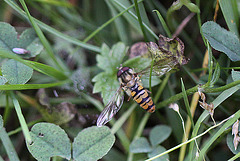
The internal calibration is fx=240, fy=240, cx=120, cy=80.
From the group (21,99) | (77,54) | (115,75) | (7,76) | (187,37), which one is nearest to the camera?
(7,76)

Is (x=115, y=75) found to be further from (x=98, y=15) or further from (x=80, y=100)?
(x=98, y=15)

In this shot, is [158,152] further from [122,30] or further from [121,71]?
[122,30]

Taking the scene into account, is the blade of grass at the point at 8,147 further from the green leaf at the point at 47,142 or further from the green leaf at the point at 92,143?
the green leaf at the point at 92,143

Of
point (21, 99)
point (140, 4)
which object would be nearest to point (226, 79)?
point (140, 4)

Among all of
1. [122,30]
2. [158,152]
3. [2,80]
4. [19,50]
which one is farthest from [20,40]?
[158,152]

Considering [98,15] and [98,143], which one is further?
[98,15]

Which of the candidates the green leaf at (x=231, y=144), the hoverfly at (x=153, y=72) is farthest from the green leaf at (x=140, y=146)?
the green leaf at (x=231, y=144)
